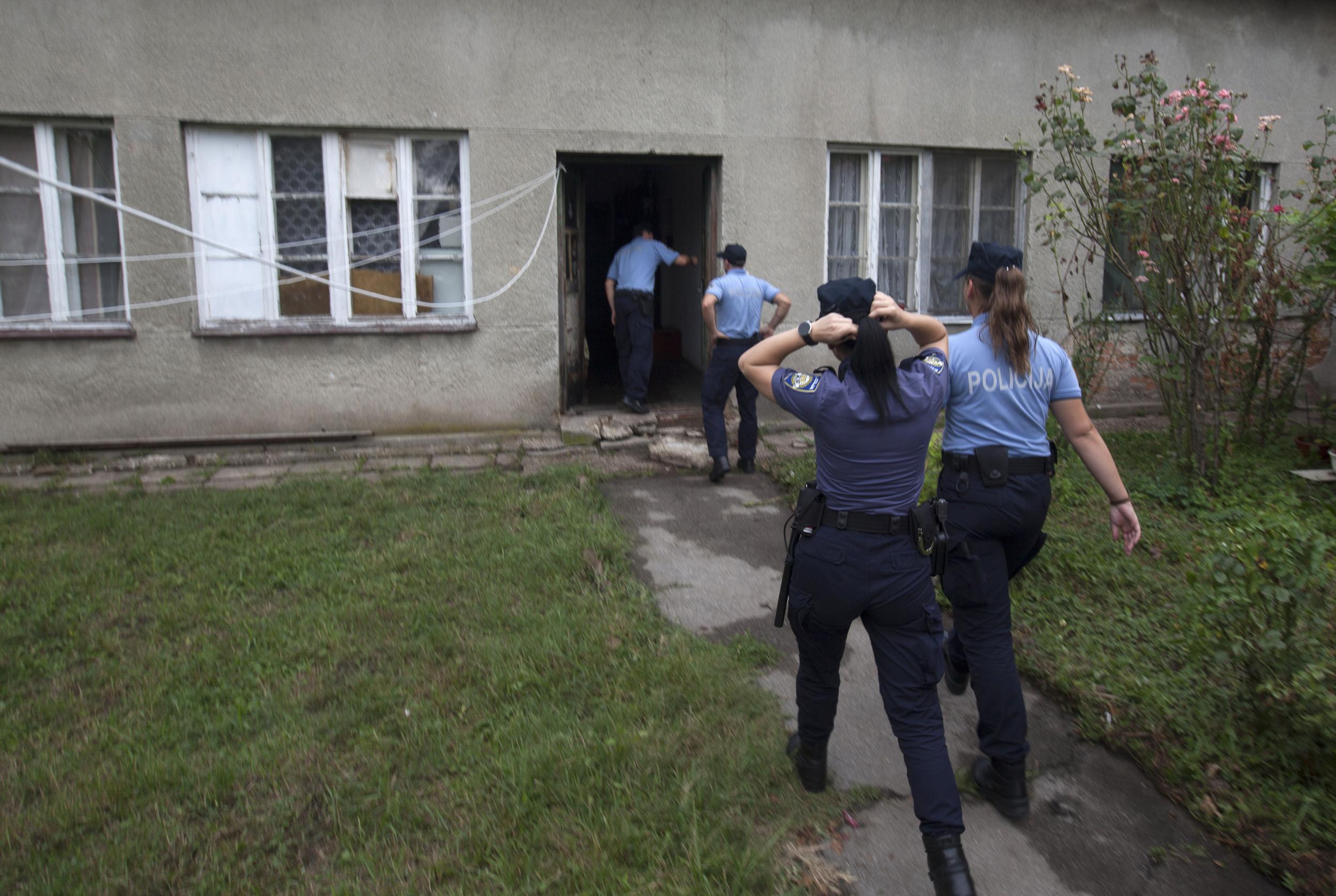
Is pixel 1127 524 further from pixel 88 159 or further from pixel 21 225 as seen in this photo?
pixel 21 225

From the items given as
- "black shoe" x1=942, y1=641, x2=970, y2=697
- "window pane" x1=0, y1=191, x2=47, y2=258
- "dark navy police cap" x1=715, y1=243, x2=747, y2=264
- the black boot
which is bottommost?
the black boot

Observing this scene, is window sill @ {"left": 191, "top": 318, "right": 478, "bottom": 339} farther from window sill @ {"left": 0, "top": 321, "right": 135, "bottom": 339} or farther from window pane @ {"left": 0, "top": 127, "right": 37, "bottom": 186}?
window pane @ {"left": 0, "top": 127, "right": 37, "bottom": 186}

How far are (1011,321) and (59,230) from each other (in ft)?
24.0

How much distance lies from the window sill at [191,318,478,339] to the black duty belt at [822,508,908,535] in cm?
557

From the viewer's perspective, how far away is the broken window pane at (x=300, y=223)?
24.9 feet

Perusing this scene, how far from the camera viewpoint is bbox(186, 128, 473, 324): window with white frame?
753 centimetres

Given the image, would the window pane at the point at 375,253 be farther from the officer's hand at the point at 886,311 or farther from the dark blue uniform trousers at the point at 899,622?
the dark blue uniform trousers at the point at 899,622

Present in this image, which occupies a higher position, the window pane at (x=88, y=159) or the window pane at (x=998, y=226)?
the window pane at (x=88, y=159)

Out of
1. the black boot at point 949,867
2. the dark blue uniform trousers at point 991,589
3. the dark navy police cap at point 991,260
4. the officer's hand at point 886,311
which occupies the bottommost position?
the black boot at point 949,867

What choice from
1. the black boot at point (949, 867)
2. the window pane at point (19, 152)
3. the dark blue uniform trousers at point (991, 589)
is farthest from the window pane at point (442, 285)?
the black boot at point (949, 867)

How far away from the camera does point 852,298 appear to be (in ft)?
9.39

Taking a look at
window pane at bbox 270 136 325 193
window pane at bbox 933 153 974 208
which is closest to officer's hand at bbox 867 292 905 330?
window pane at bbox 270 136 325 193

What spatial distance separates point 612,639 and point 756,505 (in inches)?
90.0

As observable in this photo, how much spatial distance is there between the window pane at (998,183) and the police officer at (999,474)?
6117mm
